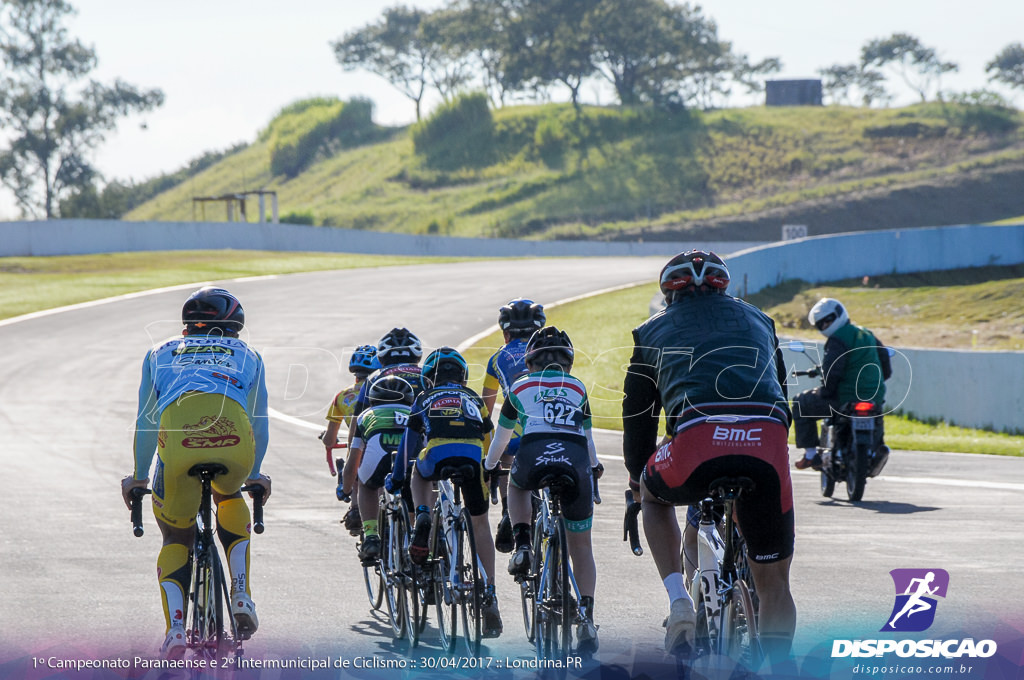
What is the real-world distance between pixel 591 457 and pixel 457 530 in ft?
2.78

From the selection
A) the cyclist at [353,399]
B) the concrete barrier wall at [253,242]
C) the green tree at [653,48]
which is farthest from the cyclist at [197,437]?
the green tree at [653,48]

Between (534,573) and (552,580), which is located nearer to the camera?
(552,580)

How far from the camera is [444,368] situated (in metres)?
7.07

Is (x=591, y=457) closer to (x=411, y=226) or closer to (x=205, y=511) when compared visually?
(x=205, y=511)

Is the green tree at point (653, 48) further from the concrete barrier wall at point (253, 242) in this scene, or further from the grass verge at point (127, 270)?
the grass verge at point (127, 270)

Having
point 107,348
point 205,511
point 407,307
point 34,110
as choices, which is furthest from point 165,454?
point 34,110

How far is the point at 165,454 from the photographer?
19.1 ft

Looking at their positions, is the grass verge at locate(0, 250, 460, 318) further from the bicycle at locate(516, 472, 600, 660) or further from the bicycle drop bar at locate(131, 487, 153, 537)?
the bicycle at locate(516, 472, 600, 660)

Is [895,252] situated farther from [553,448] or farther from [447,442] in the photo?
[553,448]

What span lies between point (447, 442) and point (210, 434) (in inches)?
59.2

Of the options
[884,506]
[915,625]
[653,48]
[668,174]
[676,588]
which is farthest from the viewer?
[653,48]

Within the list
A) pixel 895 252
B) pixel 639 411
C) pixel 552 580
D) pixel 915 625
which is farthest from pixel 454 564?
pixel 895 252

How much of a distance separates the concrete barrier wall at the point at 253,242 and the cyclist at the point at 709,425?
35.6m

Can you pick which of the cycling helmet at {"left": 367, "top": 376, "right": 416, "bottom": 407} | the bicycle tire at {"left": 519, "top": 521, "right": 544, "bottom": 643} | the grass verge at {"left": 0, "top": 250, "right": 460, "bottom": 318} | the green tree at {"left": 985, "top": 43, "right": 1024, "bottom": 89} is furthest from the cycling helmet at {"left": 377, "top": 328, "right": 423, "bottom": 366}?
the green tree at {"left": 985, "top": 43, "right": 1024, "bottom": 89}
